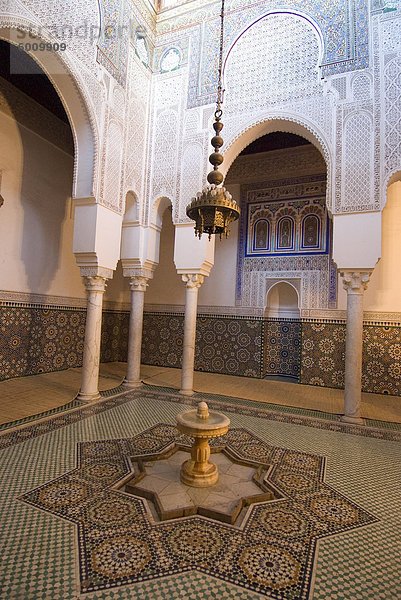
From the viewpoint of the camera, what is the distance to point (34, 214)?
18.8 ft

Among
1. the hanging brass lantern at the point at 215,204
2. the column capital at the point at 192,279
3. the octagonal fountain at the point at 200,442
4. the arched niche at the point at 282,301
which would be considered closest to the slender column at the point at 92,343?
the column capital at the point at 192,279

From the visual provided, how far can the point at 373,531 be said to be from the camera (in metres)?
2.00

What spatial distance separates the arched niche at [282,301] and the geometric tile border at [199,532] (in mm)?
4281

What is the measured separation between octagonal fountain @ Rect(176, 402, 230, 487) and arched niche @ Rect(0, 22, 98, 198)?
3.18 metres

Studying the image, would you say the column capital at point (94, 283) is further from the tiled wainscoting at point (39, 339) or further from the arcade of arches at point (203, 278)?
the tiled wainscoting at point (39, 339)

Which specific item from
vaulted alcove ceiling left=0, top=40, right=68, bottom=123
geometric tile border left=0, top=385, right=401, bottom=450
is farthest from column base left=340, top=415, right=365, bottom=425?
vaulted alcove ceiling left=0, top=40, right=68, bottom=123

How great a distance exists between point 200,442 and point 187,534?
0.67 m

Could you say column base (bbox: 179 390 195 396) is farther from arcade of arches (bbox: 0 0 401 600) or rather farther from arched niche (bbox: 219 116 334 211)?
arched niche (bbox: 219 116 334 211)

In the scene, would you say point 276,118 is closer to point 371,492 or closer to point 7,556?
point 371,492

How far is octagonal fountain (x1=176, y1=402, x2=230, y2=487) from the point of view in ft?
7.91

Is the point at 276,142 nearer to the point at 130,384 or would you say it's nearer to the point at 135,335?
the point at 135,335

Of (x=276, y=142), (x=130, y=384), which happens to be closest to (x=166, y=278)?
(x=130, y=384)

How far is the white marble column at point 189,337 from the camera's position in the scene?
5207mm

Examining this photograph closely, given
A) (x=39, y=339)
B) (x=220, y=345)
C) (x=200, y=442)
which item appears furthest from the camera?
(x=220, y=345)
